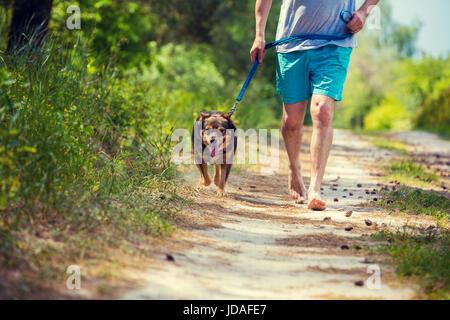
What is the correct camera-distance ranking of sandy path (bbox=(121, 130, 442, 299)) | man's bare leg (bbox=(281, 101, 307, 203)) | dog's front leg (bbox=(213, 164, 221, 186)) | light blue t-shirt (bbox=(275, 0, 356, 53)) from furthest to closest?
dog's front leg (bbox=(213, 164, 221, 186)) → man's bare leg (bbox=(281, 101, 307, 203)) → light blue t-shirt (bbox=(275, 0, 356, 53)) → sandy path (bbox=(121, 130, 442, 299))

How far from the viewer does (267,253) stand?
13.0 feet

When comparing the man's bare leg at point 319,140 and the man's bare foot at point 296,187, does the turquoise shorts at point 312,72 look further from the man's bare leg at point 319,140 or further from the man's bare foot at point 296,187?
the man's bare foot at point 296,187

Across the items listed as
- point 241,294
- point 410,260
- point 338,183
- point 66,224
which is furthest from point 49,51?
point 338,183

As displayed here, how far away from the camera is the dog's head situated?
6.29 m

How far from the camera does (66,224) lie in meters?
3.63

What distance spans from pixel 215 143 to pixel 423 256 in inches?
118

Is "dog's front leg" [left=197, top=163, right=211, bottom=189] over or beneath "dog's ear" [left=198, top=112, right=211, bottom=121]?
beneath

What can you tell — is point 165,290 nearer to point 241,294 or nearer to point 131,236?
point 241,294

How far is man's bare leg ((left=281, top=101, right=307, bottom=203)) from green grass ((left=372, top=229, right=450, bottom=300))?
1.61 meters

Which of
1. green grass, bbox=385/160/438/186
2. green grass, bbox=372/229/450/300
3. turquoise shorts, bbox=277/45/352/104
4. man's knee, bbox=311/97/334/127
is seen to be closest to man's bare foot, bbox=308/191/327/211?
man's knee, bbox=311/97/334/127

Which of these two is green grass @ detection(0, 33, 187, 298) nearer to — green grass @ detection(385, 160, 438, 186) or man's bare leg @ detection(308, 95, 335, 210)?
man's bare leg @ detection(308, 95, 335, 210)

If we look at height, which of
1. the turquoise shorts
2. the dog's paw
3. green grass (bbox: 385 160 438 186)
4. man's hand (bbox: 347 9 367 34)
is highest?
man's hand (bbox: 347 9 367 34)

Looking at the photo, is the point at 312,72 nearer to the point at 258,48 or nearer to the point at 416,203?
the point at 258,48

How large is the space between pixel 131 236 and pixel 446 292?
184cm
